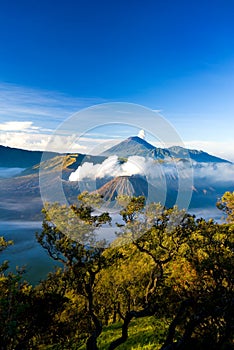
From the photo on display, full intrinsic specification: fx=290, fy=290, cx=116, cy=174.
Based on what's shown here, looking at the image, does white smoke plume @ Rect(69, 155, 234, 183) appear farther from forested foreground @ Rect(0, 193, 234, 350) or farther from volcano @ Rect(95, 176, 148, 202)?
forested foreground @ Rect(0, 193, 234, 350)

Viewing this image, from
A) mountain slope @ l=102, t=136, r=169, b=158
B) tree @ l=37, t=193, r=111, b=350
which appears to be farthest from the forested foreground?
mountain slope @ l=102, t=136, r=169, b=158

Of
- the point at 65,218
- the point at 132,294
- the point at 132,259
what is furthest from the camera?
the point at 132,259

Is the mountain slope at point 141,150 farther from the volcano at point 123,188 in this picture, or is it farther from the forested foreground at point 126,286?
the forested foreground at point 126,286

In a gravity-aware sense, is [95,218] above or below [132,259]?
above

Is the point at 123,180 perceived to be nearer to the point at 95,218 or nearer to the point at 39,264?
the point at 95,218

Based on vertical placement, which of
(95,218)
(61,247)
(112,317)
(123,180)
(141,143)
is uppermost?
(141,143)

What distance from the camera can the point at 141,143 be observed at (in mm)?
14570

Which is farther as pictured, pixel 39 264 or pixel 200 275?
pixel 39 264

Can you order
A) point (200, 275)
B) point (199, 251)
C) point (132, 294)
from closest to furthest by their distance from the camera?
point (200, 275)
point (199, 251)
point (132, 294)

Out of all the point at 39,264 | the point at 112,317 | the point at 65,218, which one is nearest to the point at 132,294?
the point at 112,317

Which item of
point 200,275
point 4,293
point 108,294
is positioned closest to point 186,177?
point 200,275

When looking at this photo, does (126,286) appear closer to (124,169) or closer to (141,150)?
(124,169)

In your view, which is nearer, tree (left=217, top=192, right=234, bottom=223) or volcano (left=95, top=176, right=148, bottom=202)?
volcano (left=95, top=176, right=148, bottom=202)

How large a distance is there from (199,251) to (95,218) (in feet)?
29.7
